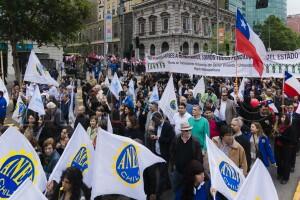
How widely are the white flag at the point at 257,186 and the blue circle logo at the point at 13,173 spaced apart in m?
2.42

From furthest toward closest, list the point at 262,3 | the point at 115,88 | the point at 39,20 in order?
the point at 39,20 < the point at 262,3 < the point at 115,88

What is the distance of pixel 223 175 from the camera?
4602 mm

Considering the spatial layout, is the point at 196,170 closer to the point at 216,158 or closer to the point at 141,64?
the point at 216,158

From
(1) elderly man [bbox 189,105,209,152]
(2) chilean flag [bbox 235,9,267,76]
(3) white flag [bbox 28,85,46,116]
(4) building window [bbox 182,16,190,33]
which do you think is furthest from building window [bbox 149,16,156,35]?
(1) elderly man [bbox 189,105,209,152]

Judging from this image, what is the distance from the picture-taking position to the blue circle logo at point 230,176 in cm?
460

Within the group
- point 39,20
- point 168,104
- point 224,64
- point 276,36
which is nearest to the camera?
point 168,104

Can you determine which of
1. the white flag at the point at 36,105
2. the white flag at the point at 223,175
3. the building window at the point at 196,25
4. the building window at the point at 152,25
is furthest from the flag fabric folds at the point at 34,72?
the building window at the point at 196,25

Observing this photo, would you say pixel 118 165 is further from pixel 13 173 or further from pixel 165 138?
pixel 165 138

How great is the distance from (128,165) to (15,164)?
1214 mm

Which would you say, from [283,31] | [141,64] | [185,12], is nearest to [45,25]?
[141,64]

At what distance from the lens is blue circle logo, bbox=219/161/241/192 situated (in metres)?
4.60

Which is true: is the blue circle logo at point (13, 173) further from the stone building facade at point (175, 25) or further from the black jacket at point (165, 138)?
the stone building facade at point (175, 25)

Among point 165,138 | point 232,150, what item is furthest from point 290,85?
point 232,150

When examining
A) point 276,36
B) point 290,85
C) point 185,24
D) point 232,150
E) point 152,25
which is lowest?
point 232,150
